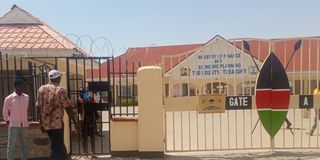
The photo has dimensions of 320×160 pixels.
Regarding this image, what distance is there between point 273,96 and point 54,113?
4540 mm

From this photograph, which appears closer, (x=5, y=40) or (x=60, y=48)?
(x=60, y=48)

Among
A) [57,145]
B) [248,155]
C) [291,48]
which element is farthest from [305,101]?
[291,48]

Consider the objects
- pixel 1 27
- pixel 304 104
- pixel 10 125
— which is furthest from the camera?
pixel 1 27

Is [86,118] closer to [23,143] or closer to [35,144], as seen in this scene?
[35,144]

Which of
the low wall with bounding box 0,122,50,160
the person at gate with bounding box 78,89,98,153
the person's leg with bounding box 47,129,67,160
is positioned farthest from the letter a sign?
the low wall with bounding box 0,122,50,160

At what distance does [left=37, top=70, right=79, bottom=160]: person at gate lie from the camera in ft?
21.0

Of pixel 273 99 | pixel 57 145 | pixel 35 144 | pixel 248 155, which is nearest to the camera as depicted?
pixel 57 145

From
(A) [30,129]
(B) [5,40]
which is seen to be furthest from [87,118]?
(B) [5,40]

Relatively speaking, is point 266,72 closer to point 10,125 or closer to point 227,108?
point 227,108

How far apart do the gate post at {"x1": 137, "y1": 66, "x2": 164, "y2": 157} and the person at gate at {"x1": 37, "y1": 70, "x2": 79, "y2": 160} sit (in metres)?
1.71

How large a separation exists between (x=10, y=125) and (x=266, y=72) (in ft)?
17.1

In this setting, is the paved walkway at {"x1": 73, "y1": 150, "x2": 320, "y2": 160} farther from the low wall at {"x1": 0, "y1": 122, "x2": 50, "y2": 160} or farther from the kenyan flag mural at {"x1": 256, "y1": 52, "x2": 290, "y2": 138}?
the low wall at {"x1": 0, "y1": 122, "x2": 50, "y2": 160}

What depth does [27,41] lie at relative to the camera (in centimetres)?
1233

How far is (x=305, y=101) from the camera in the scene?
8312 millimetres
